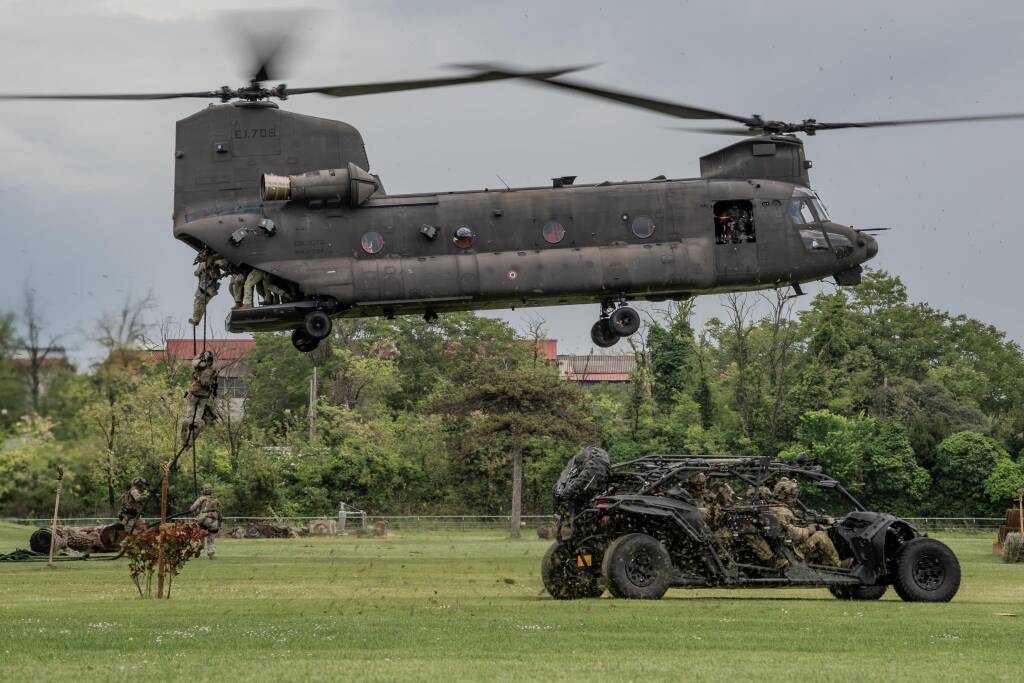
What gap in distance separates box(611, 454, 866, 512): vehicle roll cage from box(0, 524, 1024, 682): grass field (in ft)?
5.55

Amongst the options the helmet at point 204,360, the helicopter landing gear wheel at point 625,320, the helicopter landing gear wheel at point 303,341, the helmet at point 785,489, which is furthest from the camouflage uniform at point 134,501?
the helmet at point 785,489

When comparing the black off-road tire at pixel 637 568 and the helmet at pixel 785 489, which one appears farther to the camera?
the helmet at pixel 785 489

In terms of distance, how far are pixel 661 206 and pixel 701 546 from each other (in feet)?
33.6

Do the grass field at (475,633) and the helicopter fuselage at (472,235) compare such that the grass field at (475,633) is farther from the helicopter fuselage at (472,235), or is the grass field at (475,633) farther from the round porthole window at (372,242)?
the round porthole window at (372,242)

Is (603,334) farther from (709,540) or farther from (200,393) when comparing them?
(709,540)

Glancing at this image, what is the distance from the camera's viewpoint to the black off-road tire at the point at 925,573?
2092 cm

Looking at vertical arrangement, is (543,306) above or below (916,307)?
below

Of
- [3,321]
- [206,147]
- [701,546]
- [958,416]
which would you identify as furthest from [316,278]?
[958,416]

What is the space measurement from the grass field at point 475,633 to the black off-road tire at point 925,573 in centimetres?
32

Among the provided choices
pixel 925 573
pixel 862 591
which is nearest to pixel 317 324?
pixel 862 591

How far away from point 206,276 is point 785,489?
43.0ft

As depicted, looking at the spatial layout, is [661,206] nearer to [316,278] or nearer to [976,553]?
[316,278]

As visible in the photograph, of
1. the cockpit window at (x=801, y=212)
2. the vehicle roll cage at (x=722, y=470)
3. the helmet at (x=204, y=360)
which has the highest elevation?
the cockpit window at (x=801, y=212)

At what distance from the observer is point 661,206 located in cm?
2897
